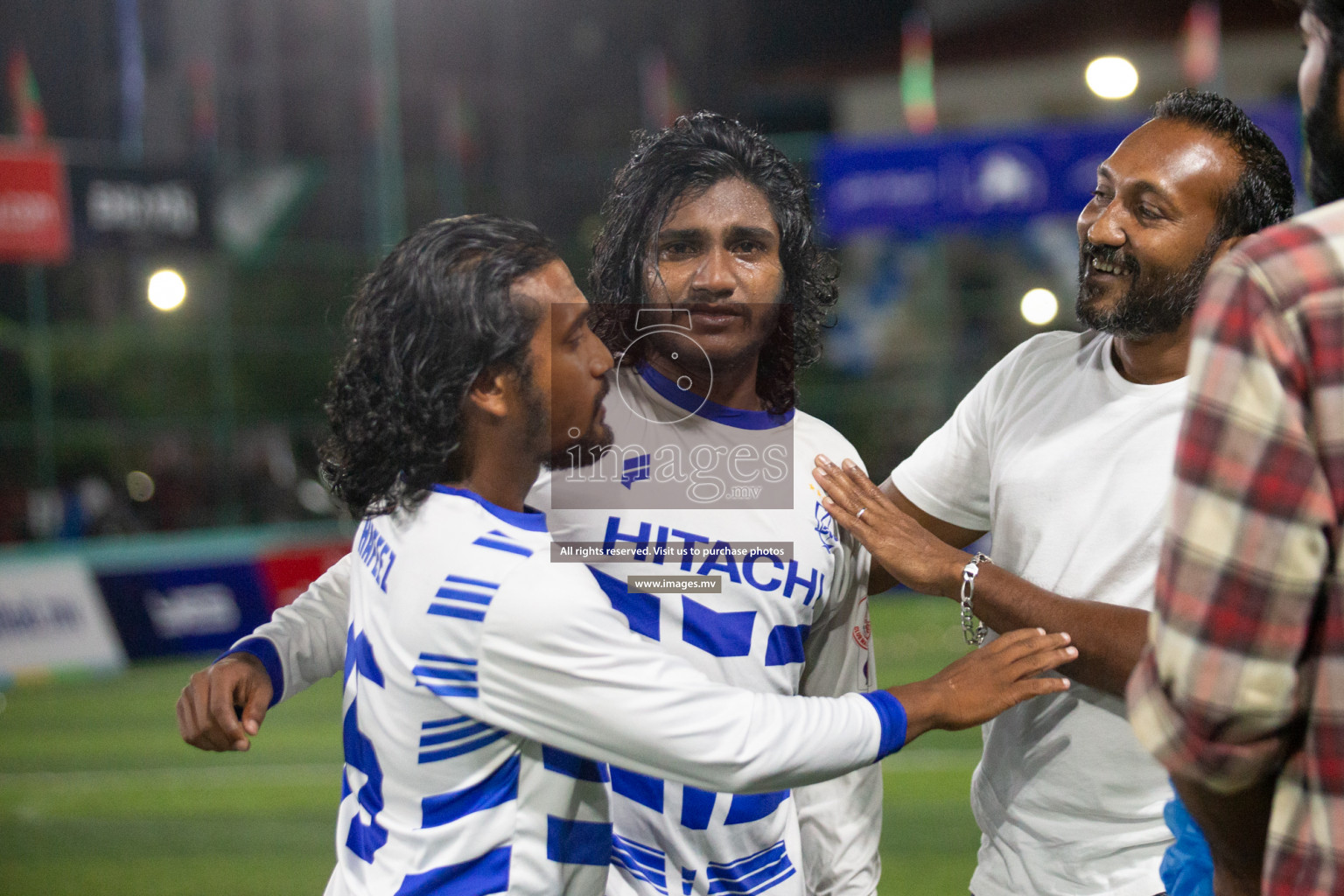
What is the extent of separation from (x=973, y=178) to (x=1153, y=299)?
34.2ft

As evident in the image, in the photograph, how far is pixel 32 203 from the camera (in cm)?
1052

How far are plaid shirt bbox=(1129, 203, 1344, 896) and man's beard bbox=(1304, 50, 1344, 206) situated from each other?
2.8 inches

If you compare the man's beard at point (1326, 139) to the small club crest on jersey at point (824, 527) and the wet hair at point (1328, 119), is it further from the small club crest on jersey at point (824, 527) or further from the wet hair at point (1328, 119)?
the small club crest on jersey at point (824, 527)

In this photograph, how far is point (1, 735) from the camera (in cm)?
849

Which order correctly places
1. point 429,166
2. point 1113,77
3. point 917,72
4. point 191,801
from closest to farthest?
point 191,801, point 1113,77, point 917,72, point 429,166

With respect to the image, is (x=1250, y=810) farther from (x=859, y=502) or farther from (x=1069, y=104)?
(x=1069, y=104)

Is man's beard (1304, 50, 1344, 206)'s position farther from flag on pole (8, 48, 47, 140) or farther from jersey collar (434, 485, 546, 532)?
flag on pole (8, 48, 47, 140)

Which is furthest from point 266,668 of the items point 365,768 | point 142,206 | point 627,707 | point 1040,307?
point 1040,307

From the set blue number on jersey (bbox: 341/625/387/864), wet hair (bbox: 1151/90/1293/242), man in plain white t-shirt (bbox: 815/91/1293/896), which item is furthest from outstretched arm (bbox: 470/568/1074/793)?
wet hair (bbox: 1151/90/1293/242)

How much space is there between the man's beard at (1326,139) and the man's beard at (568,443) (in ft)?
3.65

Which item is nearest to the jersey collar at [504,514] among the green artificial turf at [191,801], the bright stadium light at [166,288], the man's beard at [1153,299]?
the man's beard at [1153,299]

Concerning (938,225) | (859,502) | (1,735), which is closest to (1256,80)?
(938,225)

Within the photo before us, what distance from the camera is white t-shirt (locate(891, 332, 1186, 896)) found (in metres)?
2.22

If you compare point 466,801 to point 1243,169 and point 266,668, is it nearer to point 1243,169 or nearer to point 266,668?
point 266,668
